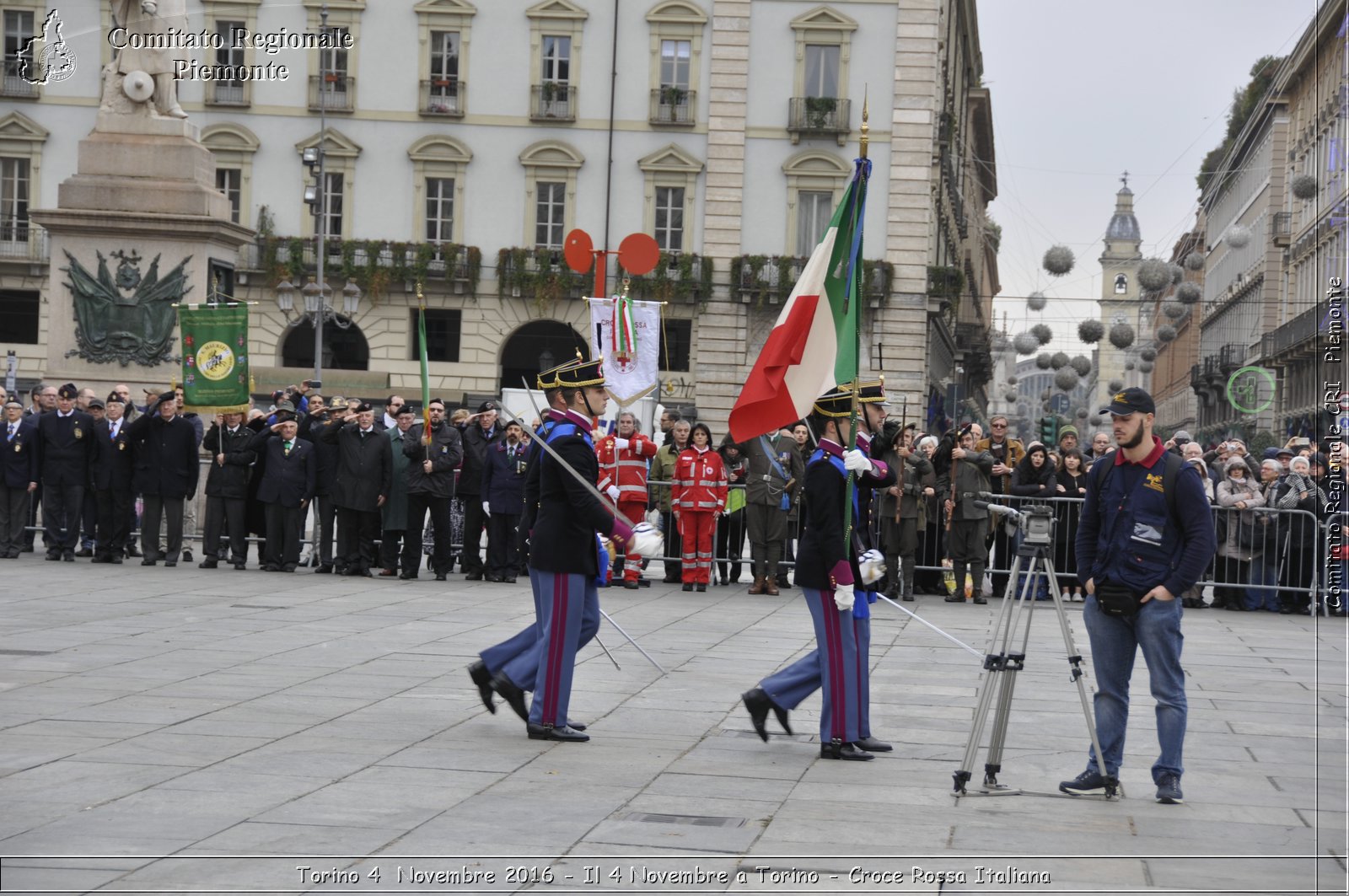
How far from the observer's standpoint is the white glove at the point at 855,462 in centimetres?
853

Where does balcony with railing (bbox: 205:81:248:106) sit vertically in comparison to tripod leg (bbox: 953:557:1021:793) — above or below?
above

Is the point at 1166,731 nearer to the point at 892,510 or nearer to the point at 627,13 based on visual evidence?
the point at 892,510

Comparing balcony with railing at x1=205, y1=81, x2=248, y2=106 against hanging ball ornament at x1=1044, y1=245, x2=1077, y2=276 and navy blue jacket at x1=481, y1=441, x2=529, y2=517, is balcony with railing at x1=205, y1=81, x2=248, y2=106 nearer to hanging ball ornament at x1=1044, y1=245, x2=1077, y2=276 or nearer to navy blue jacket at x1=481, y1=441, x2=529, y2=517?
hanging ball ornament at x1=1044, y1=245, x2=1077, y2=276

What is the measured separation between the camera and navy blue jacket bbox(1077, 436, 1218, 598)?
7637mm

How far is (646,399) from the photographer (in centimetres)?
3100

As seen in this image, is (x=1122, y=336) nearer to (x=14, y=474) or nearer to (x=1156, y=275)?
(x=1156, y=275)

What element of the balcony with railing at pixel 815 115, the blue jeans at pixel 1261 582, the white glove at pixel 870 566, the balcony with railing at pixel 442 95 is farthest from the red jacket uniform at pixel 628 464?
the balcony with railing at pixel 442 95

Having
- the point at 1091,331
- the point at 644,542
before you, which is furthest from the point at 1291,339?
the point at 644,542

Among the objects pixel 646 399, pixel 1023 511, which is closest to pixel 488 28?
pixel 646 399

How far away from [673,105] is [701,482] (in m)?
27.1

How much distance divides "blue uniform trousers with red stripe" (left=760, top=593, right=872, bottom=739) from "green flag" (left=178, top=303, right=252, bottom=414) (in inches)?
451

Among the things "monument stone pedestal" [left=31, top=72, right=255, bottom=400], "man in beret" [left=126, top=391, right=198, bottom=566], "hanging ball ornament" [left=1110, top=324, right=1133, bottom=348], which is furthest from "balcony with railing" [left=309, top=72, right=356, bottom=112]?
"man in beret" [left=126, top=391, right=198, bottom=566]

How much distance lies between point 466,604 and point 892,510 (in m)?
5.08

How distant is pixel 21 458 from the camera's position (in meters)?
18.6
